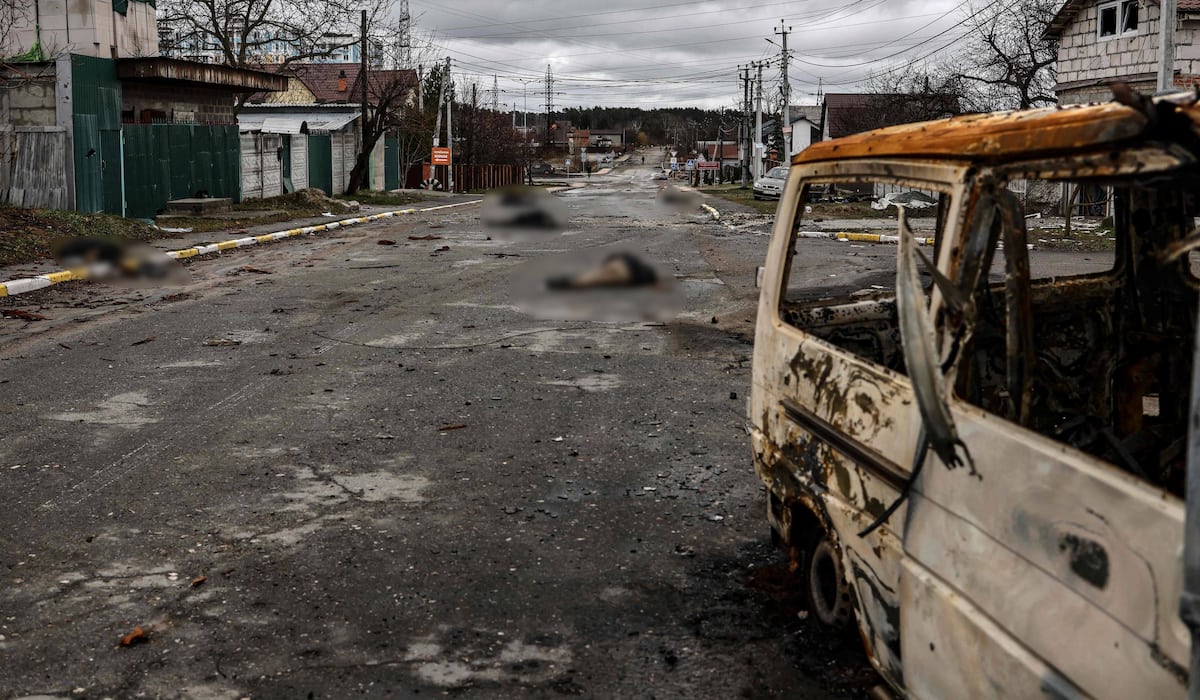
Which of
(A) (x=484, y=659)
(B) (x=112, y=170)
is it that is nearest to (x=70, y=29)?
(B) (x=112, y=170)

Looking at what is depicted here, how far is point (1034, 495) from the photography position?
2.44 meters

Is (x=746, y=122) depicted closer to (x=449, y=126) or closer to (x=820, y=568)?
(x=449, y=126)

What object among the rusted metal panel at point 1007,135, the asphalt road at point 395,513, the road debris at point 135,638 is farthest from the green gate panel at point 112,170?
the rusted metal panel at point 1007,135

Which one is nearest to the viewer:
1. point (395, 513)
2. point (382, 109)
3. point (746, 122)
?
point (395, 513)

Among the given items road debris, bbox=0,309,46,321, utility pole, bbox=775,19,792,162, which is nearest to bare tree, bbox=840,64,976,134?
utility pole, bbox=775,19,792,162

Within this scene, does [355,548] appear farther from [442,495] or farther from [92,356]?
[92,356]

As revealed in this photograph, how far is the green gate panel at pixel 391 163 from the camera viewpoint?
50.0 metres

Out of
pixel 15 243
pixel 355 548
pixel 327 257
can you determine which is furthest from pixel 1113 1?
pixel 355 548

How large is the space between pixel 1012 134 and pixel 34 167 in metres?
22.9

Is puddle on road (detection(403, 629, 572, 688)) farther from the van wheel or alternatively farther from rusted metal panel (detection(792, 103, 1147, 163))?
rusted metal panel (detection(792, 103, 1147, 163))

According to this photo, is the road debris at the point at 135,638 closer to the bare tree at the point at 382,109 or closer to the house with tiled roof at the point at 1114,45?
the house with tiled roof at the point at 1114,45

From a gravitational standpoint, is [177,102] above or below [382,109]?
below

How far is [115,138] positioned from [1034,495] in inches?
985

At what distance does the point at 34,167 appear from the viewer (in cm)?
2230
